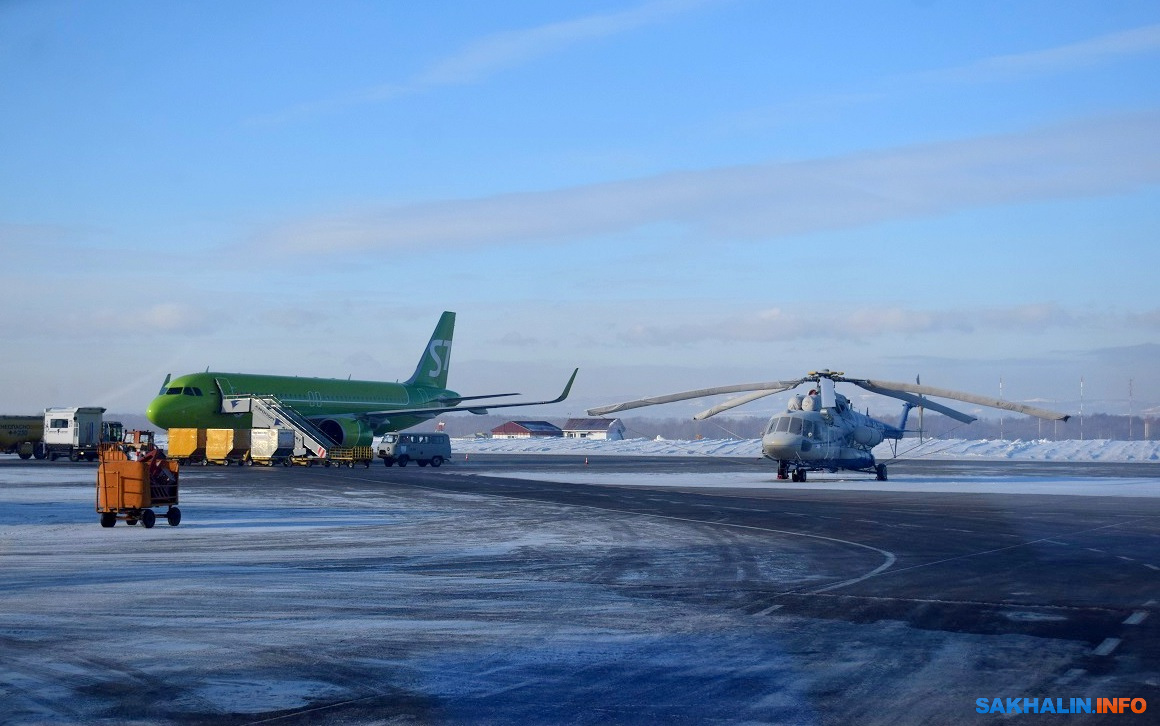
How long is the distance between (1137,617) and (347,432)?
4889 cm

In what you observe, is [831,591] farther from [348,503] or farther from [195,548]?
[348,503]

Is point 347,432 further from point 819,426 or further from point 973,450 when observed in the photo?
point 973,450

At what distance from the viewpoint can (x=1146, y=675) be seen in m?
9.50

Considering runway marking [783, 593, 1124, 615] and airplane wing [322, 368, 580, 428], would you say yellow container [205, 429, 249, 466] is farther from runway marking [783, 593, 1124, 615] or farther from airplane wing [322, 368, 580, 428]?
runway marking [783, 593, 1124, 615]

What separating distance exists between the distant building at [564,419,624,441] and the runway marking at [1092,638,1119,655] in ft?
491

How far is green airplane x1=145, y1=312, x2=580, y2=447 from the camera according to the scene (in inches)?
2176

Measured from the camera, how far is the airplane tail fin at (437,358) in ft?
251

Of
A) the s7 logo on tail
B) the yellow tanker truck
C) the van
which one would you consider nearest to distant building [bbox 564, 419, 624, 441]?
the s7 logo on tail

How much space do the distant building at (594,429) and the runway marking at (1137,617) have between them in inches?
5814

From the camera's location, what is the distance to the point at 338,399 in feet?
214

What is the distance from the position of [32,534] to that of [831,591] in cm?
1574

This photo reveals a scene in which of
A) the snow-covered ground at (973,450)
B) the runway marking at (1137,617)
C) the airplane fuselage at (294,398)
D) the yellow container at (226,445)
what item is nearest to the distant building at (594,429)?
the snow-covered ground at (973,450)

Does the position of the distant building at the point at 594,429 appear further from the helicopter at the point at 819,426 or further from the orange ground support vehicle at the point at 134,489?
the orange ground support vehicle at the point at 134,489

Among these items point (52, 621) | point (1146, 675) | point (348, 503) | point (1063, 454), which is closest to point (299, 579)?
point (52, 621)
